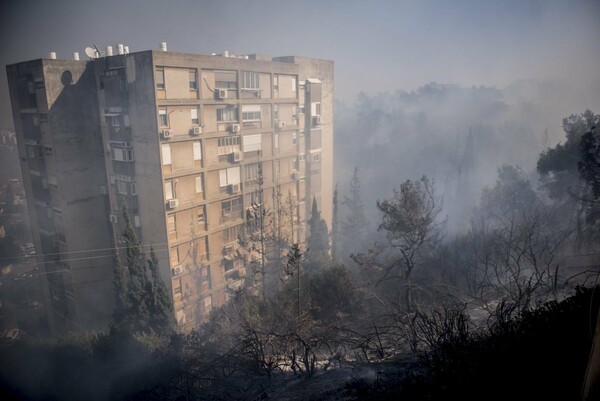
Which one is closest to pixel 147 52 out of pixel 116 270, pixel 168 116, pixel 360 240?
pixel 168 116

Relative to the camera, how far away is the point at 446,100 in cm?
6825

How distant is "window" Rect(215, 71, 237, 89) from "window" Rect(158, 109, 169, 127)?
10.3 ft

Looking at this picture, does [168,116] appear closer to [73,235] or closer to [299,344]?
[73,235]

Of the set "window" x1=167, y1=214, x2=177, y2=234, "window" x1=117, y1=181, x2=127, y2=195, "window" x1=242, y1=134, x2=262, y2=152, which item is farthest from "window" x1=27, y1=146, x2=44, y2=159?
"window" x1=242, y1=134, x2=262, y2=152

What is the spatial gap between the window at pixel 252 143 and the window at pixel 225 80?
103 inches

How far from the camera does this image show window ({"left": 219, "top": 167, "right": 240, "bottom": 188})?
18930 millimetres

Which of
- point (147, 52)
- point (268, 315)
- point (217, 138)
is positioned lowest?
point (268, 315)

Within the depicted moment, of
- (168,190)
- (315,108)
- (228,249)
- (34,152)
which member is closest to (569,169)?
(315,108)

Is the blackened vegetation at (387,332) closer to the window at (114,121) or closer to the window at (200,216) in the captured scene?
the window at (200,216)

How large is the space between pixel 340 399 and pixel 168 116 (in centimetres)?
1344

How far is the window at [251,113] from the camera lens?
1959cm

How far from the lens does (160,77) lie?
15.6 metres

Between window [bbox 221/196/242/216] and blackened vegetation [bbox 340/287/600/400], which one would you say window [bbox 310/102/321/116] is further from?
blackened vegetation [bbox 340/287/600/400]

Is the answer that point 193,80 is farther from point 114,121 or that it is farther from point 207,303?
point 207,303
